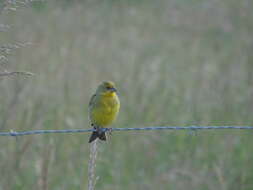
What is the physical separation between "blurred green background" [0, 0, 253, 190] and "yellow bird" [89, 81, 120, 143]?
426 millimetres

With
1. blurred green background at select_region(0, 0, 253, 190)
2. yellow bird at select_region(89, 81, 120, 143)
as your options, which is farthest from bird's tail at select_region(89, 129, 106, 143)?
blurred green background at select_region(0, 0, 253, 190)

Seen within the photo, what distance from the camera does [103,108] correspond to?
15.8 ft

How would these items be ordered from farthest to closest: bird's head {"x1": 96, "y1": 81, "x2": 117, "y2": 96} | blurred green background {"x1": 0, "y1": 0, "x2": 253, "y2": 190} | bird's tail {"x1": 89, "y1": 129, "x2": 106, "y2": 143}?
blurred green background {"x1": 0, "y1": 0, "x2": 253, "y2": 190} → bird's head {"x1": 96, "y1": 81, "x2": 117, "y2": 96} → bird's tail {"x1": 89, "y1": 129, "x2": 106, "y2": 143}

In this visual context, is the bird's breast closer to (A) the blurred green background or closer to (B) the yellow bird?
(B) the yellow bird

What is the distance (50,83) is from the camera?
267 inches

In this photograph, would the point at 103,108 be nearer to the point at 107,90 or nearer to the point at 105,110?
the point at 105,110

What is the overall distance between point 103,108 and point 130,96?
1.85 metres

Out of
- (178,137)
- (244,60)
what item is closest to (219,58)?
(244,60)

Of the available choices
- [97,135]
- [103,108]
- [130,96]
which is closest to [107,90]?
[103,108]

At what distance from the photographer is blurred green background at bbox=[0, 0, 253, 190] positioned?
17.8 feet

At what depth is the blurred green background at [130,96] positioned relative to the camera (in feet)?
17.8

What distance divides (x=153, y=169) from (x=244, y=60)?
7.99 feet

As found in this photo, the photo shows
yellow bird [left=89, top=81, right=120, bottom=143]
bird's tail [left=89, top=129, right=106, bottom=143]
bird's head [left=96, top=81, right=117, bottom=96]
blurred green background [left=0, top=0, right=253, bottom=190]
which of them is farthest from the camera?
blurred green background [left=0, top=0, right=253, bottom=190]

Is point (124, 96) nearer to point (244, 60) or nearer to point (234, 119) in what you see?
point (234, 119)
